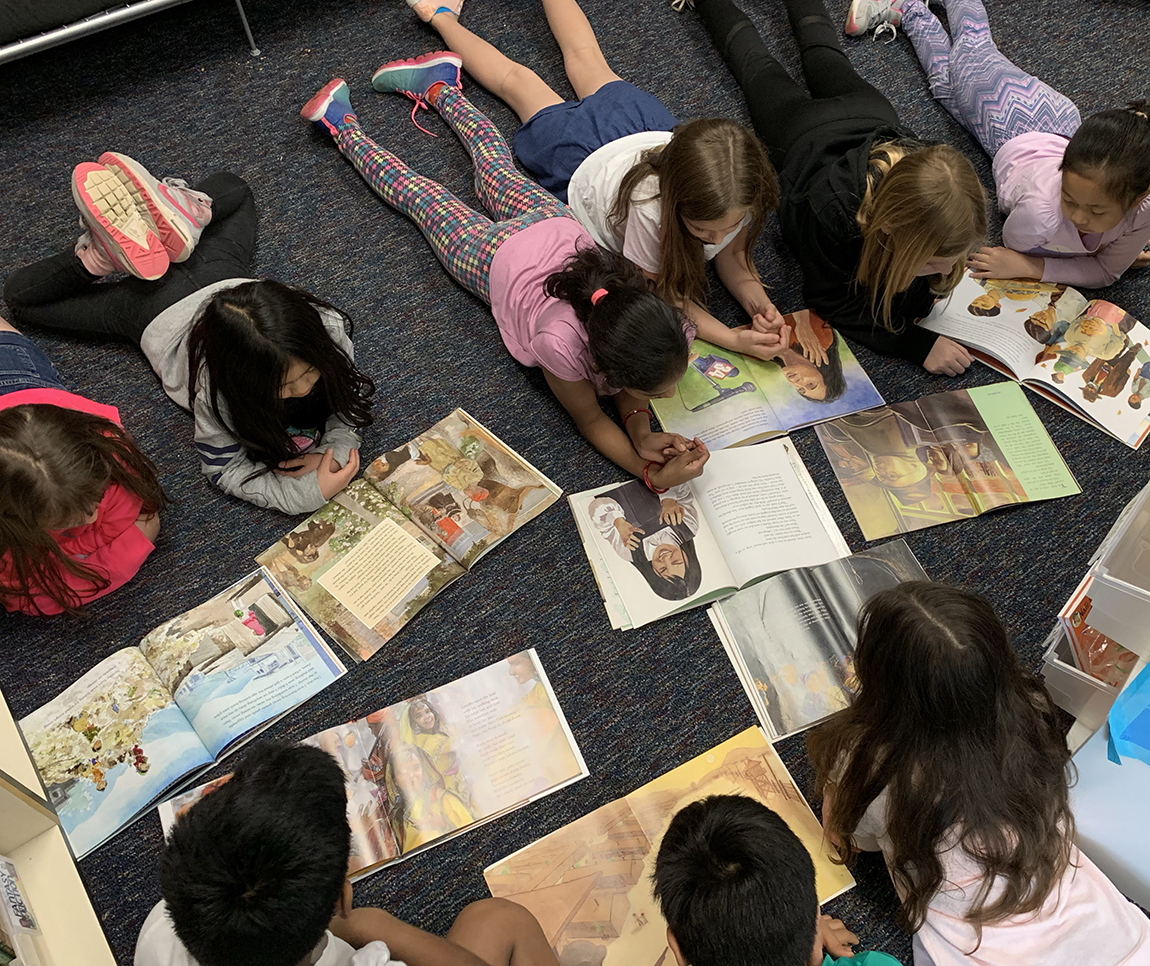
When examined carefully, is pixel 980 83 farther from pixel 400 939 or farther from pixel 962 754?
pixel 400 939

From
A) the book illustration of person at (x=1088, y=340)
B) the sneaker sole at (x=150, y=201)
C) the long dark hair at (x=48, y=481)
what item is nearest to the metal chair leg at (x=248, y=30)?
the sneaker sole at (x=150, y=201)

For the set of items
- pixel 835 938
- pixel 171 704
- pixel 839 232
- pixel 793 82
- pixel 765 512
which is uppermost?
pixel 793 82

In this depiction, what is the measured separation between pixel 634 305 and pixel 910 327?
0.64 metres

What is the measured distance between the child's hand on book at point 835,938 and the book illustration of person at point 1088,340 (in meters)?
1.02

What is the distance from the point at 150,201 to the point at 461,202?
0.57 metres

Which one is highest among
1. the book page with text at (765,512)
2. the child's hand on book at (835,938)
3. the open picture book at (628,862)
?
the book page with text at (765,512)

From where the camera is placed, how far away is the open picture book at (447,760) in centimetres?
122

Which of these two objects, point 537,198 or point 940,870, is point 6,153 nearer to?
point 537,198

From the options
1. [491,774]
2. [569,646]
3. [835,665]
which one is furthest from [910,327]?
[491,774]

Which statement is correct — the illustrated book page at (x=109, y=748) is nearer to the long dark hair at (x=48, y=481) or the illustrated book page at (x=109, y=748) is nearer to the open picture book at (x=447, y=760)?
the open picture book at (x=447, y=760)

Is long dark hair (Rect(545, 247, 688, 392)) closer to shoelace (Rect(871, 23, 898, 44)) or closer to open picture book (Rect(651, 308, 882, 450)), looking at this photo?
open picture book (Rect(651, 308, 882, 450))

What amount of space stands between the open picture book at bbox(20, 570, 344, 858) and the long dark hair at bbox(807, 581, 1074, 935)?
0.80 meters

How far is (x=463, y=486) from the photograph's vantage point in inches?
58.2

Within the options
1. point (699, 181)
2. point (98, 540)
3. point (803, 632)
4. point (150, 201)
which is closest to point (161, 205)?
point (150, 201)
